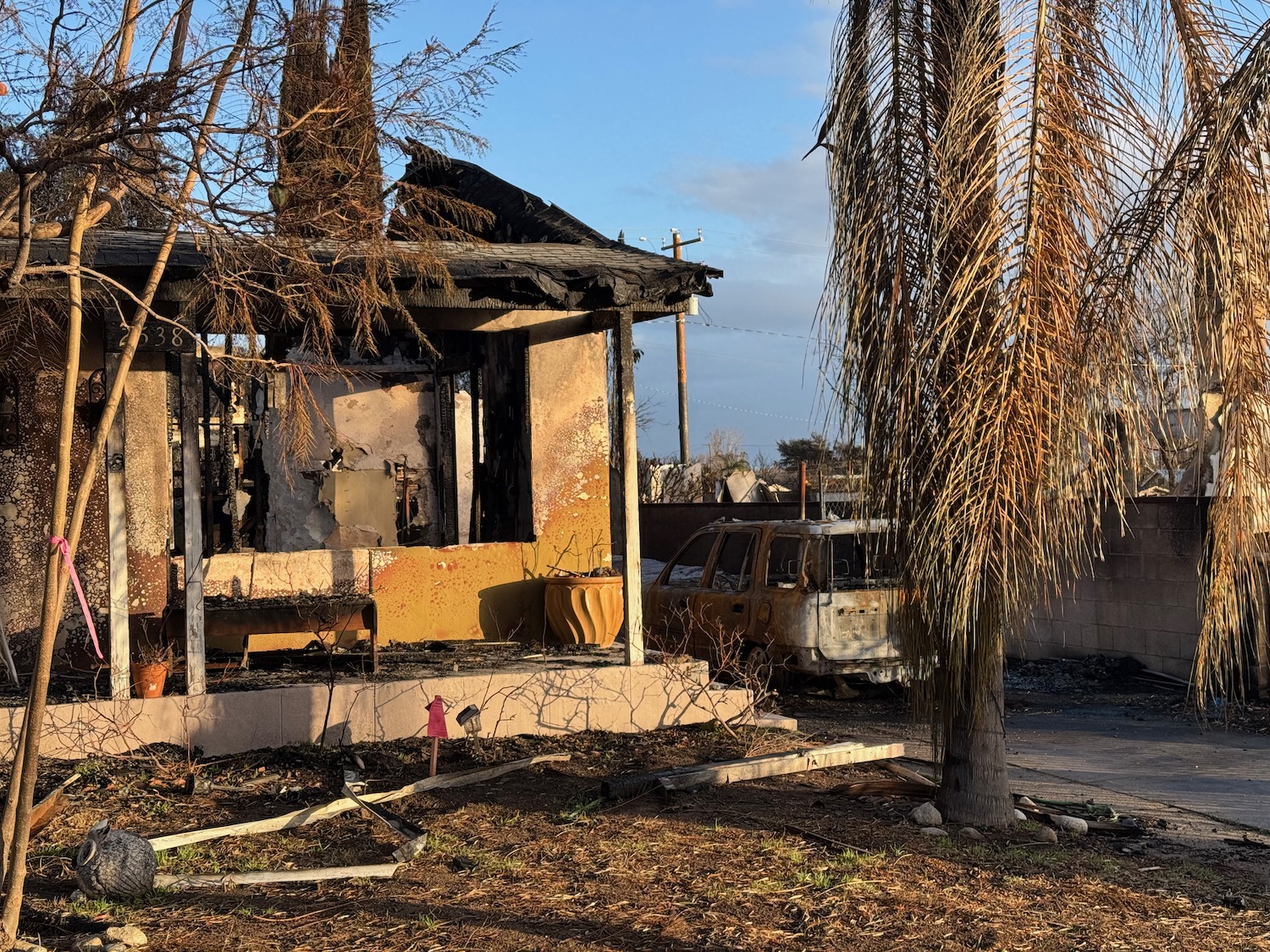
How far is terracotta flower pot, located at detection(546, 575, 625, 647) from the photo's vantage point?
10.5 meters

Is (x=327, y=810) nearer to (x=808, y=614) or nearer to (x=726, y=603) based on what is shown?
(x=808, y=614)

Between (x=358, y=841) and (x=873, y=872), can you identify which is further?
(x=358, y=841)

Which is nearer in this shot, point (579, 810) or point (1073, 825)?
point (1073, 825)

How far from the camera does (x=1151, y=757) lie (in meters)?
8.95

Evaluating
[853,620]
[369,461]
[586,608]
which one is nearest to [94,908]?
[586,608]

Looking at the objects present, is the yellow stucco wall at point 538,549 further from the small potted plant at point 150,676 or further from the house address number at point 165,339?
the house address number at point 165,339

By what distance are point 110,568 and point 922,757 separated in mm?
5758

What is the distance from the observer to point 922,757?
888cm

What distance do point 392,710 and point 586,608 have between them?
227cm

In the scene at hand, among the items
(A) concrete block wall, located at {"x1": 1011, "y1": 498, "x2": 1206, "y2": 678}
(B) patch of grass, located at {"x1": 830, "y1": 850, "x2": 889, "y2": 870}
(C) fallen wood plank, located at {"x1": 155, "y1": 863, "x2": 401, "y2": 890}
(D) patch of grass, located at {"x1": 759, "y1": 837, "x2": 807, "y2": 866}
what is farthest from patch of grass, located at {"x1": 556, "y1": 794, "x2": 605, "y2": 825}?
(A) concrete block wall, located at {"x1": 1011, "y1": 498, "x2": 1206, "y2": 678}

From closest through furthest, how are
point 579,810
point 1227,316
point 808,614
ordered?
point 1227,316, point 579,810, point 808,614

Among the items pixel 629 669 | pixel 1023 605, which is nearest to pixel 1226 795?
pixel 1023 605

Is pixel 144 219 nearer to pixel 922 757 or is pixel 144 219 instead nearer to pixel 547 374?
pixel 547 374

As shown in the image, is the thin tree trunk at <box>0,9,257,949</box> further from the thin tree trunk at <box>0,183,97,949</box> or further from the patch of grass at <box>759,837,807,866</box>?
the patch of grass at <box>759,837,807,866</box>
